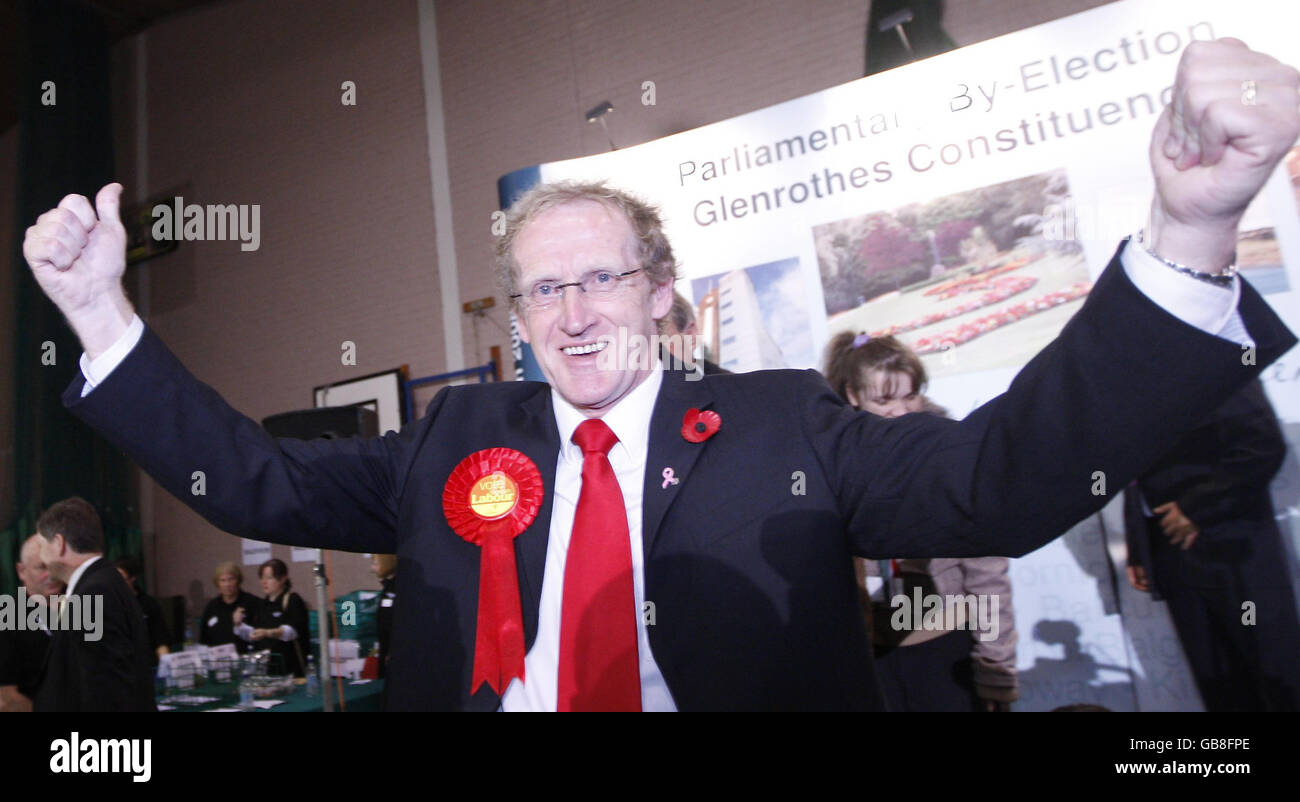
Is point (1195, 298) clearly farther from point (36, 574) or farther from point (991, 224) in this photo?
point (36, 574)

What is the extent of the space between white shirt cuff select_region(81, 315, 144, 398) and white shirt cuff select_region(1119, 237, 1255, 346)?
1.19 meters

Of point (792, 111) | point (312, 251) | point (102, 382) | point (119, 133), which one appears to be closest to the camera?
point (102, 382)

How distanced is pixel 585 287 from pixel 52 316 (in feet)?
24.9

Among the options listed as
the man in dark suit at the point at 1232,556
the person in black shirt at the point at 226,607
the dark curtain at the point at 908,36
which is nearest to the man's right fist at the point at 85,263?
the man in dark suit at the point at 1232,556

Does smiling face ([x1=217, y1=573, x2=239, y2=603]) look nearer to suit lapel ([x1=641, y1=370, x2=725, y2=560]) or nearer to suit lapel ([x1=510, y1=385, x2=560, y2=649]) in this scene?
suit lapel ([x1=510, y1=385, x2=560, y2=649])

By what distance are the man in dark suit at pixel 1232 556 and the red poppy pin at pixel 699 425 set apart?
2318 millimetres

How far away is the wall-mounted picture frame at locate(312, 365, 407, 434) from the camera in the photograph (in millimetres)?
6312

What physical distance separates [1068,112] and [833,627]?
280 cm

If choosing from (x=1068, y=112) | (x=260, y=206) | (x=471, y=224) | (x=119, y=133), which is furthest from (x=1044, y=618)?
(x=119, y=133)

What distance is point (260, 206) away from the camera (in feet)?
24.0

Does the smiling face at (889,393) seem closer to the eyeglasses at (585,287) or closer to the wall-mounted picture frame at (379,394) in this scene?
the eyeglasses at (585,287)

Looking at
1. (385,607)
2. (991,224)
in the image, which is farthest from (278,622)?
(991,224)

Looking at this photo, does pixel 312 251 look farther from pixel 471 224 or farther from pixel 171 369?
pixel 171 369

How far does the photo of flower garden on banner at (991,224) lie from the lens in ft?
9.68
